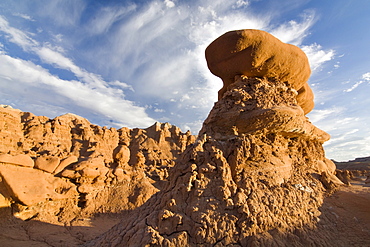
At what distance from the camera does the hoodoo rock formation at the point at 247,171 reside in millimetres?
3420

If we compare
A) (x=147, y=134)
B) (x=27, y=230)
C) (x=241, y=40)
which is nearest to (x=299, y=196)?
(x=241, y=40)

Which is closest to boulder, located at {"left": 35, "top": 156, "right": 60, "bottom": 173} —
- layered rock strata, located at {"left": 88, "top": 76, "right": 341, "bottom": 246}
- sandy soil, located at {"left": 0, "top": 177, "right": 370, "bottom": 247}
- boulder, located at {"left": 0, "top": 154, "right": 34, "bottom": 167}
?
boulder, located at {"left": 0, "top": 154, "right": 34, "bottom": 167}

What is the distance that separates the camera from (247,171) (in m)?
4.16

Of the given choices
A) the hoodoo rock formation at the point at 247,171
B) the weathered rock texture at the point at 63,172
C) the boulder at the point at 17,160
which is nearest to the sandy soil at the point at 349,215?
the hoodoo rock formation at the point at 247,171

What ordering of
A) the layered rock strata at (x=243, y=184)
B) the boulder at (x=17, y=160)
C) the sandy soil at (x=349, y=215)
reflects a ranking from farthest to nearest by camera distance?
1. the boulder at (x=17, y=160)
2. the sandy soil at (x=349, y=215)
3. the layered rock strata at (x=243, y=184)

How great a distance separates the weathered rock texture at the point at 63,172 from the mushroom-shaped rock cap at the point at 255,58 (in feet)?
25.9

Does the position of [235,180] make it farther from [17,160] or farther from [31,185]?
[17,160]

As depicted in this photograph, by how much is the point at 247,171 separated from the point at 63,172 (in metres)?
8.51

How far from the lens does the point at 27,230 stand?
6.95m

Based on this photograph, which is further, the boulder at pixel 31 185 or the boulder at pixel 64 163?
the boulder at pixel 64 163

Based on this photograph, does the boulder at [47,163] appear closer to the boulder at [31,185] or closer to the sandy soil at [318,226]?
the boulder at [31,185]

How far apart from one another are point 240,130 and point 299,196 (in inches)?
69.5

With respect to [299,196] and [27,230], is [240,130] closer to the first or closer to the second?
[299,196]

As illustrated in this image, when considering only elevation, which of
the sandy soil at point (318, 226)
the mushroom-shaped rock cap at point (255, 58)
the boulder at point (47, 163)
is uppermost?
the mushroom-shaped rock cap at point (255, 58)
